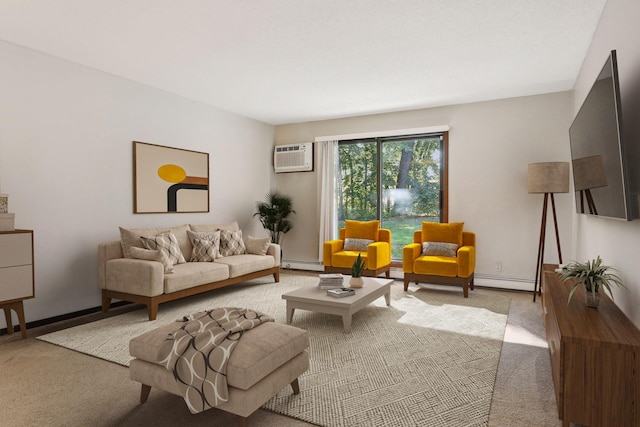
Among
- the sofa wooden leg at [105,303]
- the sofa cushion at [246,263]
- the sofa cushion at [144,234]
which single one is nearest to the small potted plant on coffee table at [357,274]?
the sofa cushion at [246,263]

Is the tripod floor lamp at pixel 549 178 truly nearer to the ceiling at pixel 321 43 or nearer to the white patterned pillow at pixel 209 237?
the ceiling at pixel 321 43

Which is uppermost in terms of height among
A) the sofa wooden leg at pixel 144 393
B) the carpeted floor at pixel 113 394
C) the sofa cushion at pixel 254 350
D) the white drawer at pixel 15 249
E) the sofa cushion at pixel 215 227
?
the sofa cushion at pixel 215 227

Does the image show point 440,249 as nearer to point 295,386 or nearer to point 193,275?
point 193,275

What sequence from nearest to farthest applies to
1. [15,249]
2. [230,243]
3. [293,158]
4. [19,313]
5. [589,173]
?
[589,173] < [15,249] < [19,313] < [230,243] < [293,158]

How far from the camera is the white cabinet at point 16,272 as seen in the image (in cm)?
334

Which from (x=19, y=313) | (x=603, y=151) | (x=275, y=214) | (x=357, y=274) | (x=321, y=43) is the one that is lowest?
(x=19, y=313)

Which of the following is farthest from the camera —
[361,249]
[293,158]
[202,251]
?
[293,158]

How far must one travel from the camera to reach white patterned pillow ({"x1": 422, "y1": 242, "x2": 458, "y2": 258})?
17.8ft

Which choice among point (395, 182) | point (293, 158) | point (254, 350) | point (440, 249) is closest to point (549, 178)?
point (440, 249)

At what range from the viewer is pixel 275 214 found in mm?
6844

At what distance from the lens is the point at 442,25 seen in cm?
334

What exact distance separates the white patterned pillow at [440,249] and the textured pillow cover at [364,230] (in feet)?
2.66

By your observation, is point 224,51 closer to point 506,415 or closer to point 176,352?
point 176,352

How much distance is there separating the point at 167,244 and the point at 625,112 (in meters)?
4.40
